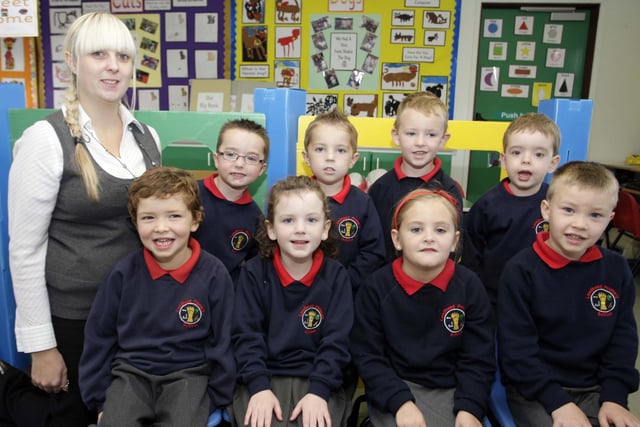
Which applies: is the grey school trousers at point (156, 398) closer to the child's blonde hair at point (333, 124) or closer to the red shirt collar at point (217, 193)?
the red shirt collar at point (217, 193)

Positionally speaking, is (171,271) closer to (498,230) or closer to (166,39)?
(498,230)

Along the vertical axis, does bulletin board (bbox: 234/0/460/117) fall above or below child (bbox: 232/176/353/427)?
above

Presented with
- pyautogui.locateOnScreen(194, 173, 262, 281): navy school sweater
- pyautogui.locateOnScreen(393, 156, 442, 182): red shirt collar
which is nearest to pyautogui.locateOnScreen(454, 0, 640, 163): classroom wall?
pyautogui.locateOnScreen(393, 156, 442, 182): red shirt collar

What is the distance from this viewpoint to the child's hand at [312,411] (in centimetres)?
133

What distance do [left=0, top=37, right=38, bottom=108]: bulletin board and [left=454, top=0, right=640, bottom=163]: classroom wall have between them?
14.6ft

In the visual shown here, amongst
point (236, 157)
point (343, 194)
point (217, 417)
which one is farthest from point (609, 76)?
point (217, 417)

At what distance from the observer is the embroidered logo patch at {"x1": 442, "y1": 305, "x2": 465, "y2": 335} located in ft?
4.78

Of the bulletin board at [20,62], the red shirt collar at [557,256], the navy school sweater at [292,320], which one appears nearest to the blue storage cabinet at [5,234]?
the navy school sweater at [292,320]

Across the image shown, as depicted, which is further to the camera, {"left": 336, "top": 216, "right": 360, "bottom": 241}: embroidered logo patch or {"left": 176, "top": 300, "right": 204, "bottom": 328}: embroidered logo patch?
{"left": 336, "top": 216, "right": 360, "bottom": 241}: embroidered logo patch

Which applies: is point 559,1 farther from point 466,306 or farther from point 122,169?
point 122,169

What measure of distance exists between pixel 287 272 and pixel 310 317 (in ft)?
0.54

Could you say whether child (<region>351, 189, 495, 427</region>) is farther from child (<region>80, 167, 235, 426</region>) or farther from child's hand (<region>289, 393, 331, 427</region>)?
child (<region>80, 167, 235, 426</region>)

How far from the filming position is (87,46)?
1.45 m

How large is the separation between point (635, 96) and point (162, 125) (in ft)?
16.4
